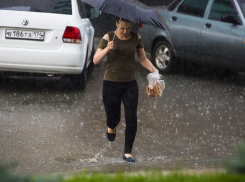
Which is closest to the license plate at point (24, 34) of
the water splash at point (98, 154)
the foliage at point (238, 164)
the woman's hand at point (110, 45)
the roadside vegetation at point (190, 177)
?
the water splash at point (98, 154)

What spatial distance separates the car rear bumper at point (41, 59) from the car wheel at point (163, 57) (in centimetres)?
344

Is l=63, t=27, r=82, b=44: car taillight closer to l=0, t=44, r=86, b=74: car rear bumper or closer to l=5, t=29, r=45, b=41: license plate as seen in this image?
l=0, t=44, r=86, b=74: car rear bumper

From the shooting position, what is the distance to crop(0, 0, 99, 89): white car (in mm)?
9953

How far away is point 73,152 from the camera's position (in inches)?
286

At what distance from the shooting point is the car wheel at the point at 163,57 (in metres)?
13.4

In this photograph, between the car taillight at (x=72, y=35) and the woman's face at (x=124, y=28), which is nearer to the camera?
the woman's face at (x=124, y=28)

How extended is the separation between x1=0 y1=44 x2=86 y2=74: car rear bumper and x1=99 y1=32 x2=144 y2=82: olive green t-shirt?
338 centimetres

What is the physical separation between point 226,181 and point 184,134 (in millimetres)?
4608

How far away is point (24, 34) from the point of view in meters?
9.99

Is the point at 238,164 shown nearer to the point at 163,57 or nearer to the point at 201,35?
the point at 201,35

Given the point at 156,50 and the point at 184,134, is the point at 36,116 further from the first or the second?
the point at 156,50

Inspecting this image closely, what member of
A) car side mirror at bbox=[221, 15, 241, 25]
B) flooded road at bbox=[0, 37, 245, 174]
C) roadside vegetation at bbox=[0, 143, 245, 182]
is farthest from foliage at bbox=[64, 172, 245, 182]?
car side mirror at bbox=[221, 15, 241, 25]

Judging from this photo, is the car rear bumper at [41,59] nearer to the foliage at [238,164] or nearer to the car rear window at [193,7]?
the car rear window at [193,7]

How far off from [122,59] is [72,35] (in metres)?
3.55
